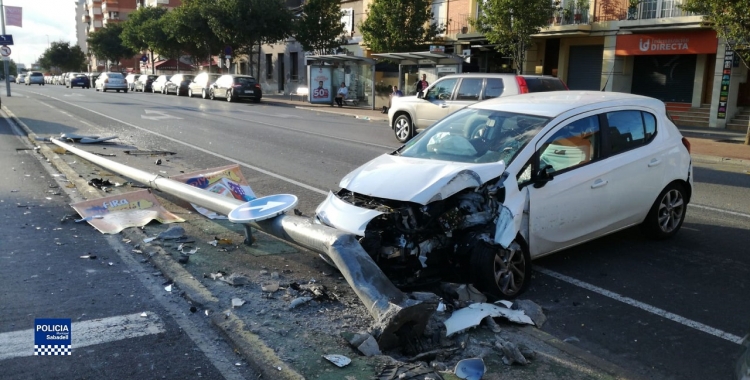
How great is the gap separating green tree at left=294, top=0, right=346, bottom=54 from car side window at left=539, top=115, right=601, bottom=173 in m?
36.7

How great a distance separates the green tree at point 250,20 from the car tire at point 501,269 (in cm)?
4252

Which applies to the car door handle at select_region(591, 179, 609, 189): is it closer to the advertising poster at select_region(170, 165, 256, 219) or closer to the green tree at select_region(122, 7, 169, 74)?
the advertising poster at select_region(170, 165, 256, 219)

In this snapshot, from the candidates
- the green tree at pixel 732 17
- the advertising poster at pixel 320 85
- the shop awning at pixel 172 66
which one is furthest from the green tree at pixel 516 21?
the shop awning at pixel 172 66

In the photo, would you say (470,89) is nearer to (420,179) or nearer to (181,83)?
(420,179)

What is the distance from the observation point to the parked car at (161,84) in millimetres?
49469

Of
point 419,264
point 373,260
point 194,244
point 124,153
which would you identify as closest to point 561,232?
point 419,264

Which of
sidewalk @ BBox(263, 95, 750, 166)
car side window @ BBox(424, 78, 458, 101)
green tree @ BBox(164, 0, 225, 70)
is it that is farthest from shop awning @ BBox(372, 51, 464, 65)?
green tree @ BBox(164, 0, 225, 70)

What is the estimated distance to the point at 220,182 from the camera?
801 cm

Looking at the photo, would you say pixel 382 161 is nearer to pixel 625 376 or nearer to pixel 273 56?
pixel 625 376

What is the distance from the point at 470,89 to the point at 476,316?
12.1 m

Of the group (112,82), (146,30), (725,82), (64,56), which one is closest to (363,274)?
(725,82)

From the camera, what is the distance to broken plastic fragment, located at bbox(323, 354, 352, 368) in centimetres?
378

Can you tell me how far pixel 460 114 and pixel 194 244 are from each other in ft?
9.92

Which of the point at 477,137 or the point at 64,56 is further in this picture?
the point at 64,56
